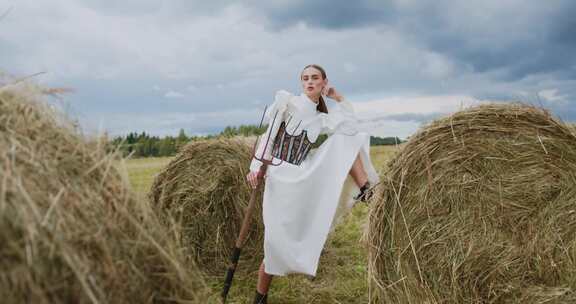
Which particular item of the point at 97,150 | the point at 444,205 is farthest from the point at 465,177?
the point at 97,150

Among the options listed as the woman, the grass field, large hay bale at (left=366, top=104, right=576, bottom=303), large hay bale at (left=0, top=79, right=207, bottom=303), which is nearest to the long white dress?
the woman

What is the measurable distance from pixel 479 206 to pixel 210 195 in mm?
2798

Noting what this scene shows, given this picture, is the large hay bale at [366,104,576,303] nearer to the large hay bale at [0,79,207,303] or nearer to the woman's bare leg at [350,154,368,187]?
the woman's bare leg at [350,154,368,187]

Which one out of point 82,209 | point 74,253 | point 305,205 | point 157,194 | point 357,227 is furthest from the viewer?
point 357,227

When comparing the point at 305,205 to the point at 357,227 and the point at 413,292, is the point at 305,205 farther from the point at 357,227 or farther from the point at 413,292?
the point at 357,227

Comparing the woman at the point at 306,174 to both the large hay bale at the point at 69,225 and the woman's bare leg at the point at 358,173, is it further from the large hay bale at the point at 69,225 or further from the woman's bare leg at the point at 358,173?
the large hay bale at the point at 69,225

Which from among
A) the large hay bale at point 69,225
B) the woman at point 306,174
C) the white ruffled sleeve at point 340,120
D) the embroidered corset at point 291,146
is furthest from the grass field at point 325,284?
the large hay bale at point 69,225

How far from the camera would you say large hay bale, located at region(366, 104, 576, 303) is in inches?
150

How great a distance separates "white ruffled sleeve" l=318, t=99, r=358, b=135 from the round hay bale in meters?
1.29

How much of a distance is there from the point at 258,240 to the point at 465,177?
8.78ft

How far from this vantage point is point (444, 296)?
12.6 feet

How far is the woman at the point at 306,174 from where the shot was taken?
437 centimetres

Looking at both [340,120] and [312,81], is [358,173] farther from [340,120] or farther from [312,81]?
[312,81]

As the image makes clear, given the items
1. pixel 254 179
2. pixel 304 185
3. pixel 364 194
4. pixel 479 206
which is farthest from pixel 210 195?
pixel 479 206
